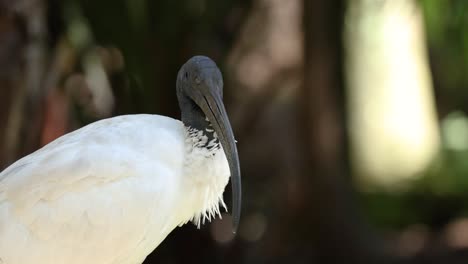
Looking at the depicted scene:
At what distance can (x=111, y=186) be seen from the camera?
3.71 m

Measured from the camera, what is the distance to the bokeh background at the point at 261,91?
634 cm

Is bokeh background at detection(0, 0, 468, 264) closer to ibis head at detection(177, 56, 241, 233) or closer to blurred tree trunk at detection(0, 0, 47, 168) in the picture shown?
blurred tree trunk at detection(0, 0, 47, 168)

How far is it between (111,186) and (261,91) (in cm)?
406

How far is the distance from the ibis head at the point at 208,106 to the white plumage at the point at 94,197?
175 millimetres

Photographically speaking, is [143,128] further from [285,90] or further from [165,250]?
[285,90]

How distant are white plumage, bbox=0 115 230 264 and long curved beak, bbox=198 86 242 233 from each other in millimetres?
201

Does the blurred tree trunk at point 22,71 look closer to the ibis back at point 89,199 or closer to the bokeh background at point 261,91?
→ the bokeh background at point 261,91

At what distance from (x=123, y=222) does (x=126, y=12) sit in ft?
9.84

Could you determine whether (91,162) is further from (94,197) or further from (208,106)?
(208,106)

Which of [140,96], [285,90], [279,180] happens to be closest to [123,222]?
[140,96]

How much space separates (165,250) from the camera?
681cm

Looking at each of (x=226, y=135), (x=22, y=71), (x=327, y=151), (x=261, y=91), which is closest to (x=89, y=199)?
(x=226, y=135)

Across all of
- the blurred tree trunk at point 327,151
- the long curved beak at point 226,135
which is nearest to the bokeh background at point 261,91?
the blurred tree trunk at point 327,151

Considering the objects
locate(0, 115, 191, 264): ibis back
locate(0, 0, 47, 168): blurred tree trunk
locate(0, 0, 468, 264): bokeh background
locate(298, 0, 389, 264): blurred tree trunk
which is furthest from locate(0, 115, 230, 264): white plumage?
locate(298, 0, 389, 264): blurred tree trunk
